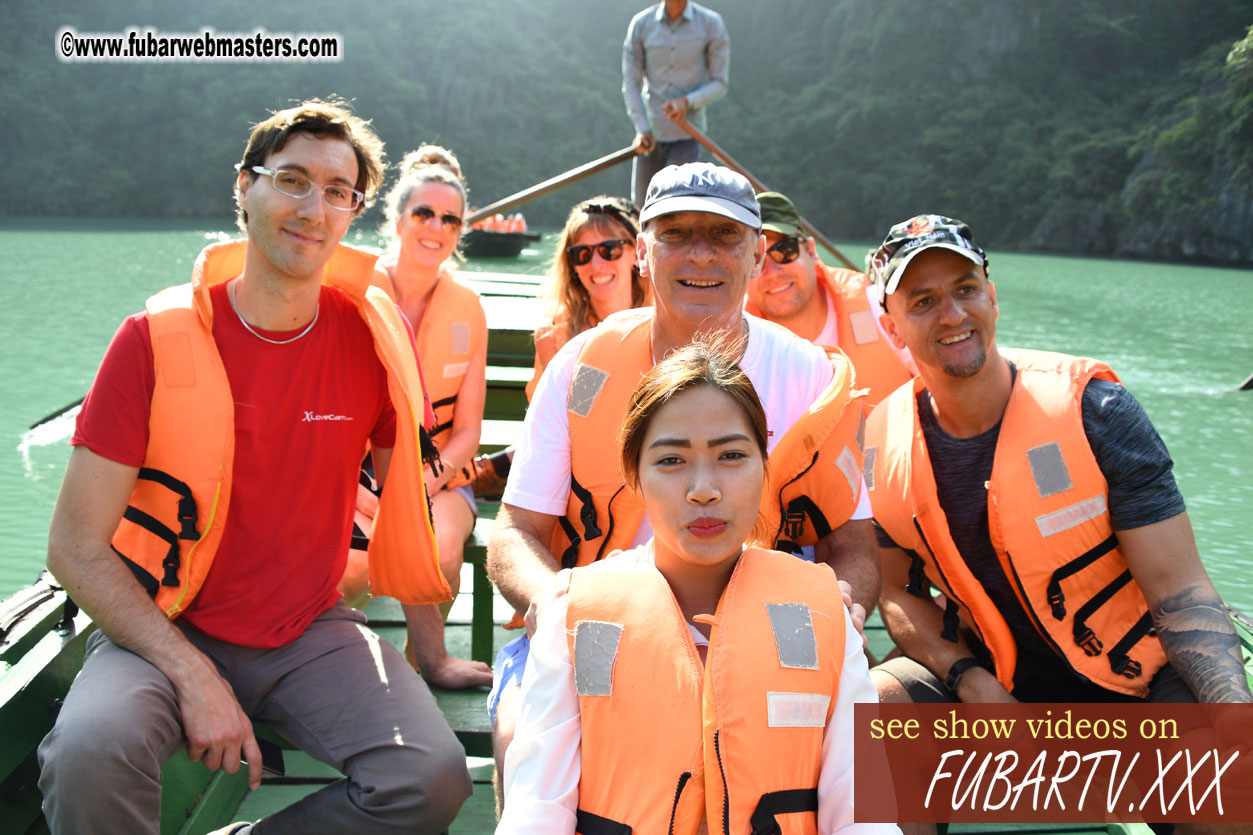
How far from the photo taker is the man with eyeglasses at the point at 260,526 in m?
1.70

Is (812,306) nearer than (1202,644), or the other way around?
(1202,644)

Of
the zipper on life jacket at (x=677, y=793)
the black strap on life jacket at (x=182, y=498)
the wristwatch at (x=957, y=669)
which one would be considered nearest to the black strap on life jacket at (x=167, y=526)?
the black strap on life jacket at (x=182, y=498)

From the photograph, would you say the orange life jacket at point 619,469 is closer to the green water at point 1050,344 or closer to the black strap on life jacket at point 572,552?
the black strap on life jacket at point 572,552

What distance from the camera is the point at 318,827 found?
171cm

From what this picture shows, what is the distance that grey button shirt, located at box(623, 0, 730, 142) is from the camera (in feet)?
19.0

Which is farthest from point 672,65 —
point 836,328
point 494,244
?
point 494,244

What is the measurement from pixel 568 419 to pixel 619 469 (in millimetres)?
165

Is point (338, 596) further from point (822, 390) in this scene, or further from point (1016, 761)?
point (1016, 761)

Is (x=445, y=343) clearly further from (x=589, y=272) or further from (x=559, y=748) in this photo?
(x=559, y=748)

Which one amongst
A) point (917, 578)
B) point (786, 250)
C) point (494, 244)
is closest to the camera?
point (917, 578)

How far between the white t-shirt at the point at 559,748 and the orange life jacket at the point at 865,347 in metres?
2.11

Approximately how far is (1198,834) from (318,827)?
1.64 meters

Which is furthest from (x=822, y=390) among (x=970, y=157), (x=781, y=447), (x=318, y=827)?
(x=970, y=157)

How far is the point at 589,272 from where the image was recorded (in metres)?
3.32
